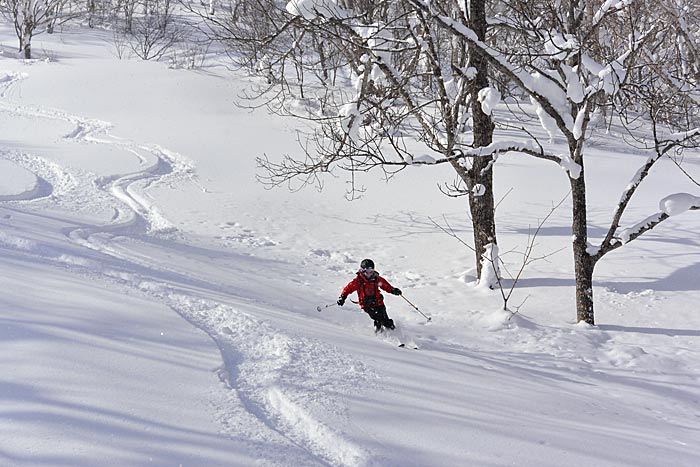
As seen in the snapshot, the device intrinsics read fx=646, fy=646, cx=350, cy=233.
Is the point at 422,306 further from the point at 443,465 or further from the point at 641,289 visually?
the point at 443,465

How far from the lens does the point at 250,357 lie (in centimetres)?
574

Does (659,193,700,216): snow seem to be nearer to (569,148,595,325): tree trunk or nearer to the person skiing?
(569,148,595,325): tree trunk

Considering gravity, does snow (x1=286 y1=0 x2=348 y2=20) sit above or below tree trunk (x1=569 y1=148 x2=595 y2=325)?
above

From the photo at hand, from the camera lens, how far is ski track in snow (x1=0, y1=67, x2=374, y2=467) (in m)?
4.32

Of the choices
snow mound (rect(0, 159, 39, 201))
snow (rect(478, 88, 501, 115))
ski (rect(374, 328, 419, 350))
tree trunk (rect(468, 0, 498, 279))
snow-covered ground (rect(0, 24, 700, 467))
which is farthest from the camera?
snow mound (rect(0, 159, 39, 201))

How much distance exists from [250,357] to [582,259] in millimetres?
4732

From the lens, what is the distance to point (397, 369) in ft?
19.2

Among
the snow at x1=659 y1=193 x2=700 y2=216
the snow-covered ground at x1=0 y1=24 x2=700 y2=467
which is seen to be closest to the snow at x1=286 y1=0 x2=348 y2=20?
the snow-covered ground at x1=0 y1=24 x2=700 y2=467

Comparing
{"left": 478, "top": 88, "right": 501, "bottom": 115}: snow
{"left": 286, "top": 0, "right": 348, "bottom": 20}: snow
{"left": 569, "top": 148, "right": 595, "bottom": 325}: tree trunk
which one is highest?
{"left": 286, "top": 0, "right": 348, "bottom": 20}: snow

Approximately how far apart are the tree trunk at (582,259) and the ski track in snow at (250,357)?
3.81m

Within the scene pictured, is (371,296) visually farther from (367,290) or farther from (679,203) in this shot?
(679,203)

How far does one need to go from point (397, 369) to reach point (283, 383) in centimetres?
116

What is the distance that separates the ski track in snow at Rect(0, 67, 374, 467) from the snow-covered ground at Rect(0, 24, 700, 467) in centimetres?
2

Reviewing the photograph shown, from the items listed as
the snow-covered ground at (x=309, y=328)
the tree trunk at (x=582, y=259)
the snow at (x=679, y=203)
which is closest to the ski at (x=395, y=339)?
the snow-covered ground at (x=309, y=328)
